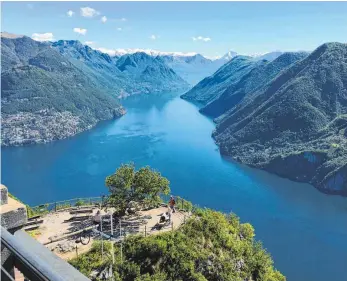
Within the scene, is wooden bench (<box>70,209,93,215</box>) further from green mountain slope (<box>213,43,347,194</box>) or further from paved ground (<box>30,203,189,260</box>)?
green mountain slope (<box>213,43,347,194</box>)

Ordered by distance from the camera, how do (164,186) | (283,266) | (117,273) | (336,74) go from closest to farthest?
(117,273), (164,186), (283,266), (336,74)

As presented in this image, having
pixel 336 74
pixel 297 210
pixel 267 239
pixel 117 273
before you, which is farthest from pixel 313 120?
pixel 117 273

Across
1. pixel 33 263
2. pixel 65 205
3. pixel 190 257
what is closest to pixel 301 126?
pixel 65 205

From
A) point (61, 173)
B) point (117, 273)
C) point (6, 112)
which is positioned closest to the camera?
point (117, 273)

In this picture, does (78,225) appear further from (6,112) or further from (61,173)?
(6,112)

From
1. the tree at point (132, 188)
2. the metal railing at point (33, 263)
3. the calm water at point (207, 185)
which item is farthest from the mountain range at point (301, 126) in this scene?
the metal railing at point (33, 263)

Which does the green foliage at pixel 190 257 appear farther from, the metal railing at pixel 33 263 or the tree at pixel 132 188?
the metal railing at pixel 33 263

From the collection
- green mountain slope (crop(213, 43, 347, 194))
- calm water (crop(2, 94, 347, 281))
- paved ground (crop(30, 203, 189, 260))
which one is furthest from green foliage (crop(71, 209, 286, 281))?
green mountain slope (crop(213, 43, 347, 194))

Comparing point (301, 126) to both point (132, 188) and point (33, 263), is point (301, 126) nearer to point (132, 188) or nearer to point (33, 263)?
point (132, 188)
